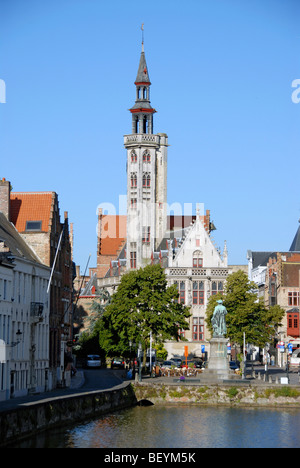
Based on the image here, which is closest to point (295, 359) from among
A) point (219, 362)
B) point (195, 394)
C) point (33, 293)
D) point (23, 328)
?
point (219, 362)

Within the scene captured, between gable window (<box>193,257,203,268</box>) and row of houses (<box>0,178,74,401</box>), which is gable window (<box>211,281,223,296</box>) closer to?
gable window (<box>193,257,203,268</box>)

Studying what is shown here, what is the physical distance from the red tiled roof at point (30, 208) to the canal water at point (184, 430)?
15.8 meters

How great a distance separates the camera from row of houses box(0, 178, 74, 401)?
66.2 meters

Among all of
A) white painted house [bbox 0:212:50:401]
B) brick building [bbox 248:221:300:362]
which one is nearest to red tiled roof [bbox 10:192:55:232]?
white painted house [bbox 0:212:50:401]

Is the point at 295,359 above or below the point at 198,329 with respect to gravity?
below

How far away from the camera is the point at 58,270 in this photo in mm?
82188

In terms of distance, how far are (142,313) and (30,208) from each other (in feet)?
70.1

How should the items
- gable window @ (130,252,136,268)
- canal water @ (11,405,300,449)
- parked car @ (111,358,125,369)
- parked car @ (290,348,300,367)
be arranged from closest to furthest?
canal water @ (11,405,300,449) < parked car @ (111,358,125,369) < parked car @ (290,348,300,367) < gable window @ (130,252,136,268)

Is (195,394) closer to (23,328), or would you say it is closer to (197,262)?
(23,328)

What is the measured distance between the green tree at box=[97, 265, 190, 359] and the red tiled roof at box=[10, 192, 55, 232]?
66.0 ft

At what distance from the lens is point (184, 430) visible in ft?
199
